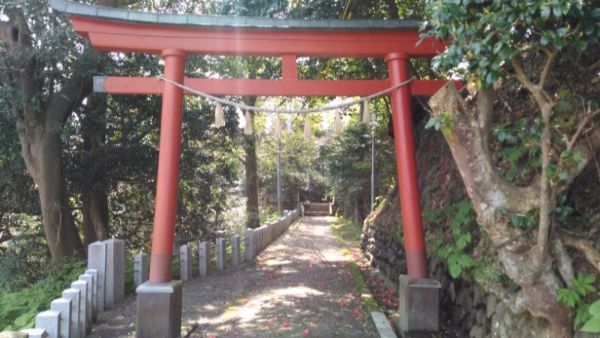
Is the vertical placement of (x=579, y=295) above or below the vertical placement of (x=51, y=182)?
below

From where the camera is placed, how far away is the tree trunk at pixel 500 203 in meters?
3.91

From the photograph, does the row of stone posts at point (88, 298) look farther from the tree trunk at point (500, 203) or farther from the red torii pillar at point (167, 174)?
the tree trunk at point (500, 203)

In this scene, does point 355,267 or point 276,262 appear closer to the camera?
point 355,267

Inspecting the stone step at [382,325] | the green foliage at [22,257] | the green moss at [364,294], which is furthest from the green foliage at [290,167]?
the stone step at [382,325]

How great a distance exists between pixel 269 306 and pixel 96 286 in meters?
2.74

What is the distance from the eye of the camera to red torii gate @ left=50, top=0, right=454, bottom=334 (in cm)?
623

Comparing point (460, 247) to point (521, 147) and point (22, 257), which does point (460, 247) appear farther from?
point (22, 257)

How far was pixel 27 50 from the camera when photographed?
8.55 metres

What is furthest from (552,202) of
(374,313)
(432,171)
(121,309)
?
(121,309)

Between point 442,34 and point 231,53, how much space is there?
11.5 ft

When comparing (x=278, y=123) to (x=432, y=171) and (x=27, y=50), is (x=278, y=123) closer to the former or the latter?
(x=432, y=171)

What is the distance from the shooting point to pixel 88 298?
637 cm

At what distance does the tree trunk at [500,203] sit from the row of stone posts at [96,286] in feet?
13.9

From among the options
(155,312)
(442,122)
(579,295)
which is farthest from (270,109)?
(579,295)
